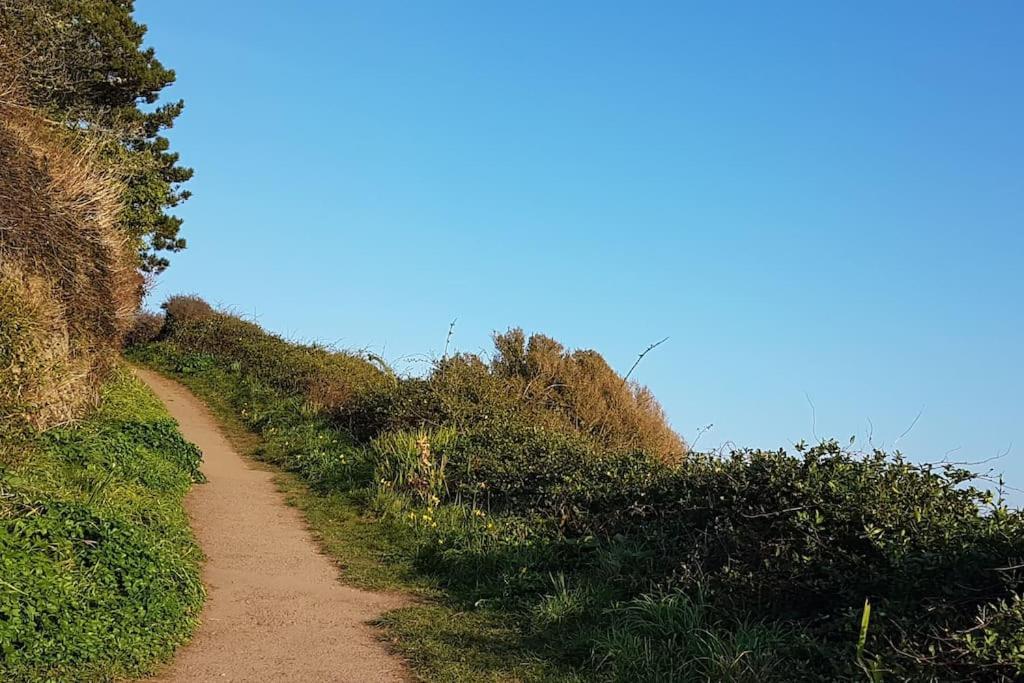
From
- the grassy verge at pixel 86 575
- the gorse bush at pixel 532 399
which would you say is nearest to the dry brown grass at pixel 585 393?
the gorse bush at pixel 532 399

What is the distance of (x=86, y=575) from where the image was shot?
619cm

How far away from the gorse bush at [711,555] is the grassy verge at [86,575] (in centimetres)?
260

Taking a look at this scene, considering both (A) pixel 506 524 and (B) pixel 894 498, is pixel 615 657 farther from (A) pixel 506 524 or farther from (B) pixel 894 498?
(A) pixel 506 524

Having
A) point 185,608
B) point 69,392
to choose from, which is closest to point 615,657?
point 185,608

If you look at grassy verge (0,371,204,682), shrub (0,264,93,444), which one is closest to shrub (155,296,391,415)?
shrub (0,264,93,444)

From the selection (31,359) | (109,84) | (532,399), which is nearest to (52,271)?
(31,359)

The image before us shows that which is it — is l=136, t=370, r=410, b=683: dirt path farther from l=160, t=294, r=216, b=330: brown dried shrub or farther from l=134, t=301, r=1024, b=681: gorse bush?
l=160, t=294, r=216, b=330: brown dried shrub

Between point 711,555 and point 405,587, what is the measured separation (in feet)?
10.2

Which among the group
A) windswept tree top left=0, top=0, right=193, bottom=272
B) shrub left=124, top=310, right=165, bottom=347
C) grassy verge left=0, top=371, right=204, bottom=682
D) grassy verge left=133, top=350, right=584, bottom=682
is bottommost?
grassy verge left=0, top=371, right=204, bottom=682

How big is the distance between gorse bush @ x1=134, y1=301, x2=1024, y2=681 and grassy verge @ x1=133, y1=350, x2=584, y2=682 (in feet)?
0.35

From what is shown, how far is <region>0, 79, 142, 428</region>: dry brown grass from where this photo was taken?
32.4ft

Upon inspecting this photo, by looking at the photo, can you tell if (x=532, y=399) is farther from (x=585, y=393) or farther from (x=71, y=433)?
(x=71, y=433)

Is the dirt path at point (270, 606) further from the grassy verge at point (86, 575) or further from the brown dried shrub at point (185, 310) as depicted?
the brown dried shrub at point (185, 310)

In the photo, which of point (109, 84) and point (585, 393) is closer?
point (585, 393)
